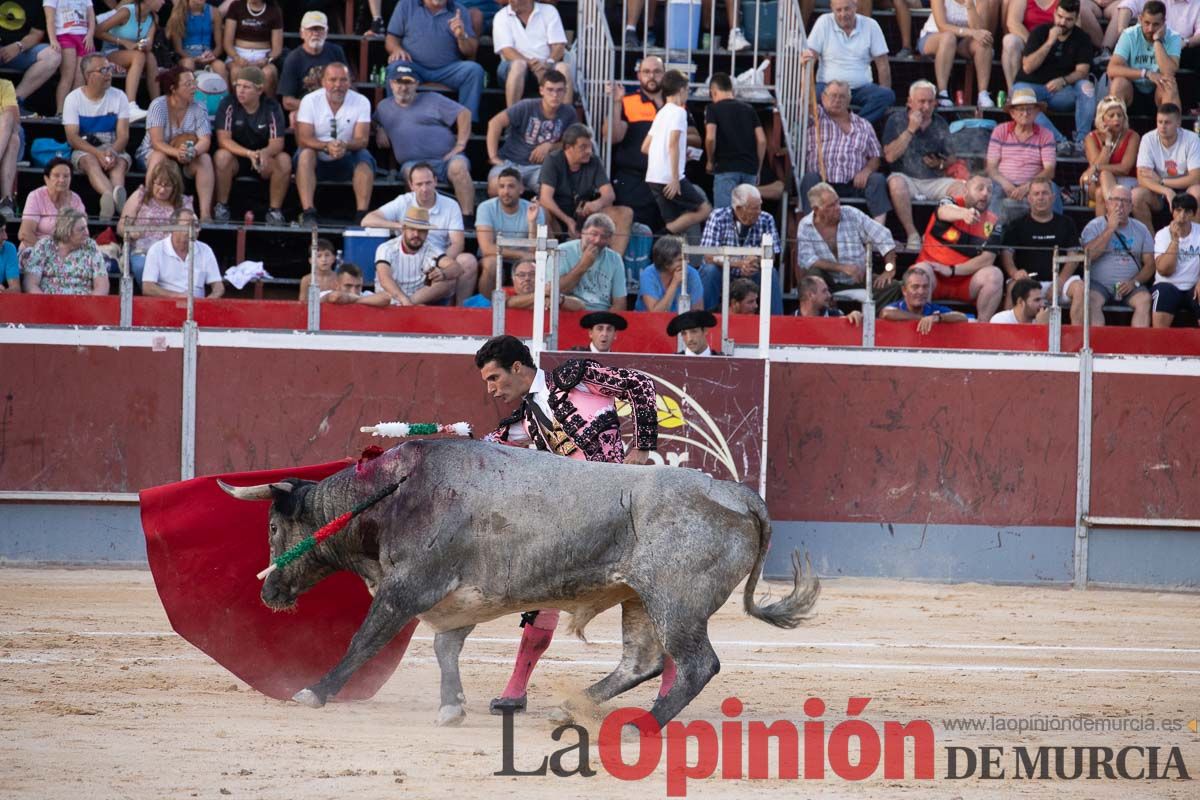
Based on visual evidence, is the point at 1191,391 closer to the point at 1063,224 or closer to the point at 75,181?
the point at 1063,224

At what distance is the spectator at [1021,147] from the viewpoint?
42.2 ft

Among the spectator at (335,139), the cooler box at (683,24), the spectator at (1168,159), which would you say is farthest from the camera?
the cooler box at (683,24)

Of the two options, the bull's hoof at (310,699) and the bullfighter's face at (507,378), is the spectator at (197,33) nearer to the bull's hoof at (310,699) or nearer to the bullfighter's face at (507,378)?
the bullfighter's face at (507,378)

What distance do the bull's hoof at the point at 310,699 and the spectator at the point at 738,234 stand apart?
5.45 meters

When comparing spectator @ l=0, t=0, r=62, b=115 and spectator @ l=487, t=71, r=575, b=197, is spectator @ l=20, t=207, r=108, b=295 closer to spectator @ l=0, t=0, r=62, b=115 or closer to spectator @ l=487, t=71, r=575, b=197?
spectator @ l=0, t=0, r=62, b=115

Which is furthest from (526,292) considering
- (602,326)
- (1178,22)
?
(1178,22)

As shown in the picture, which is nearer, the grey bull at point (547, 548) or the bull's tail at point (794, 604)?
the grey bull at point (547, 548)

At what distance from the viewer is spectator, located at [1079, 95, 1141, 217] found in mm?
12914

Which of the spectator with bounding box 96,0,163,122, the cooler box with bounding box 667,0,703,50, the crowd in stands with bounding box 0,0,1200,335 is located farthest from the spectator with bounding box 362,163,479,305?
the cooler box with bounding box 667,0,703,50

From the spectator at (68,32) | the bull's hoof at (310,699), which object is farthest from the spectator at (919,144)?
the bull's hoof at (310,699)

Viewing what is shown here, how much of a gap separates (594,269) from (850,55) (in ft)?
13.2

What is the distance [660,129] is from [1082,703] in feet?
21.2

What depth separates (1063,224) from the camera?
1204 centimetres

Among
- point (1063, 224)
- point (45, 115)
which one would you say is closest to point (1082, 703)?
point (1063, 224)
